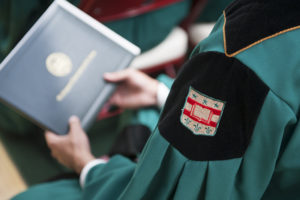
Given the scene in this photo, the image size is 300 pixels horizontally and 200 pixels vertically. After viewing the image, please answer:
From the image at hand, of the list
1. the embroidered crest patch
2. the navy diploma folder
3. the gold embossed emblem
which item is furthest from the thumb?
the embroidered crest patch

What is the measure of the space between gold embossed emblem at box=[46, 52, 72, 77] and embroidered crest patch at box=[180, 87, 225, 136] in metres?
0.20

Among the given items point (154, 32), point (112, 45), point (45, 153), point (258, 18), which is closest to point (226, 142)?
point (258, 18)

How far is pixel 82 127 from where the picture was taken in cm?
64

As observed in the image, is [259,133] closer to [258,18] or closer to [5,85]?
[258,18]

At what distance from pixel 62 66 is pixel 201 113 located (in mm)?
236

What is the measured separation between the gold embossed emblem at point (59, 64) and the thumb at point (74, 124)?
0.12 m

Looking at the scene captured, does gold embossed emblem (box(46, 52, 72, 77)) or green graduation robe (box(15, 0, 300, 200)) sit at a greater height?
gold embossed emblem (box(46, 52, 72, 77))

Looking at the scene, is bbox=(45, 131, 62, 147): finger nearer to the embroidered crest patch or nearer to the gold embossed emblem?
the gold embossed emblem

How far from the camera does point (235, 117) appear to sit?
366mm

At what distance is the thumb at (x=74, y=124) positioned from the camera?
0.62 m

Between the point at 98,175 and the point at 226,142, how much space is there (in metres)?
0.30

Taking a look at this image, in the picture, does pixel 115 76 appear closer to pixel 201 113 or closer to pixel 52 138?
Answer: pixel 52 138

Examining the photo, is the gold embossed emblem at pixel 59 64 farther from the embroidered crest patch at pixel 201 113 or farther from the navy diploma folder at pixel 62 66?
the embroidered crest patch at pixel 201 113

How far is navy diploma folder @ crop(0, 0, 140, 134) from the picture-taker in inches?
16.9
